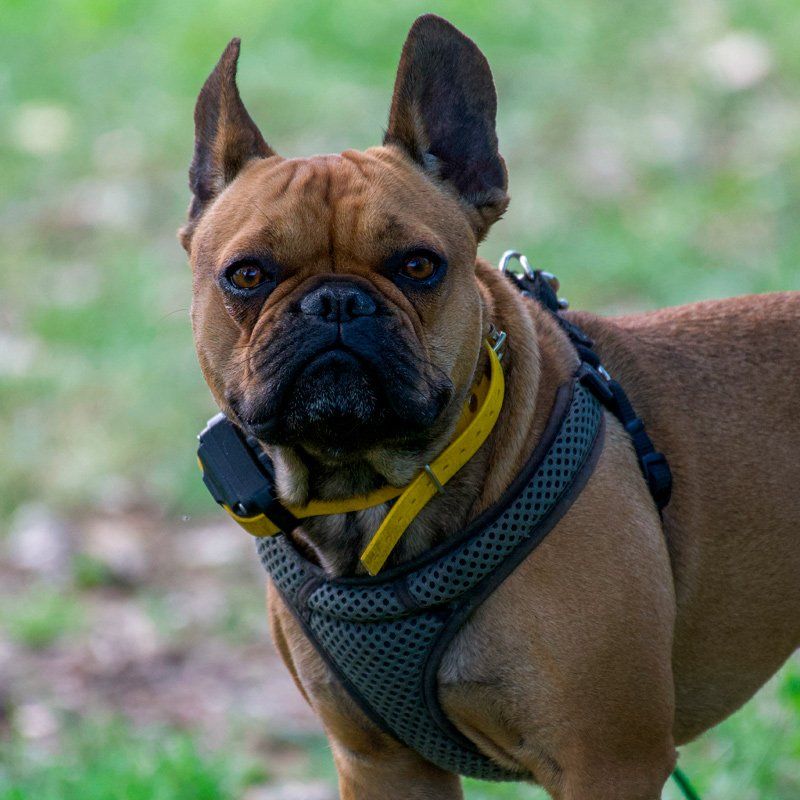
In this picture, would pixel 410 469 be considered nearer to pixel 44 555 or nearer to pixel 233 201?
pixel 233 201

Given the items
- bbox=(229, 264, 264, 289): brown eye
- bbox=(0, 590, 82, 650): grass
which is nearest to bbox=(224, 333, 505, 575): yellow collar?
bbox=(229, 264, 264, 289): brown eye

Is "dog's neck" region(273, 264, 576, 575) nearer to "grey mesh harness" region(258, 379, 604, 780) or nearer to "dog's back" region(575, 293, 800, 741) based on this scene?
"grey mesh harness" region(258, 379, 604, 780)

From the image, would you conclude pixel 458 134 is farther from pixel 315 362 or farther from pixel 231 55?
pixel 315 362

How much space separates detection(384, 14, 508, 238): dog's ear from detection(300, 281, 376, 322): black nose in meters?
0.55

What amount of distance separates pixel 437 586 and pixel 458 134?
1167mm

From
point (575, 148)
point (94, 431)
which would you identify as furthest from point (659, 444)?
point (575, 148)

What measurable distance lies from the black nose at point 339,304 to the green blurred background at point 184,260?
2191 mm

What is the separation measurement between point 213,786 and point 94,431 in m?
3.61

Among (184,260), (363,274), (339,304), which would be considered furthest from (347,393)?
(184,260)

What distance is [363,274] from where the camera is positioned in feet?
10.5

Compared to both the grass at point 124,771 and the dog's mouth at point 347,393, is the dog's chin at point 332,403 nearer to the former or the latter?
the dog's mouth at point 347,393

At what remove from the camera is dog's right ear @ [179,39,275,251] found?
3555 millimetres

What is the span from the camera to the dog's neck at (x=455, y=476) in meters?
3.26

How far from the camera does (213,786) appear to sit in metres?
4.64
